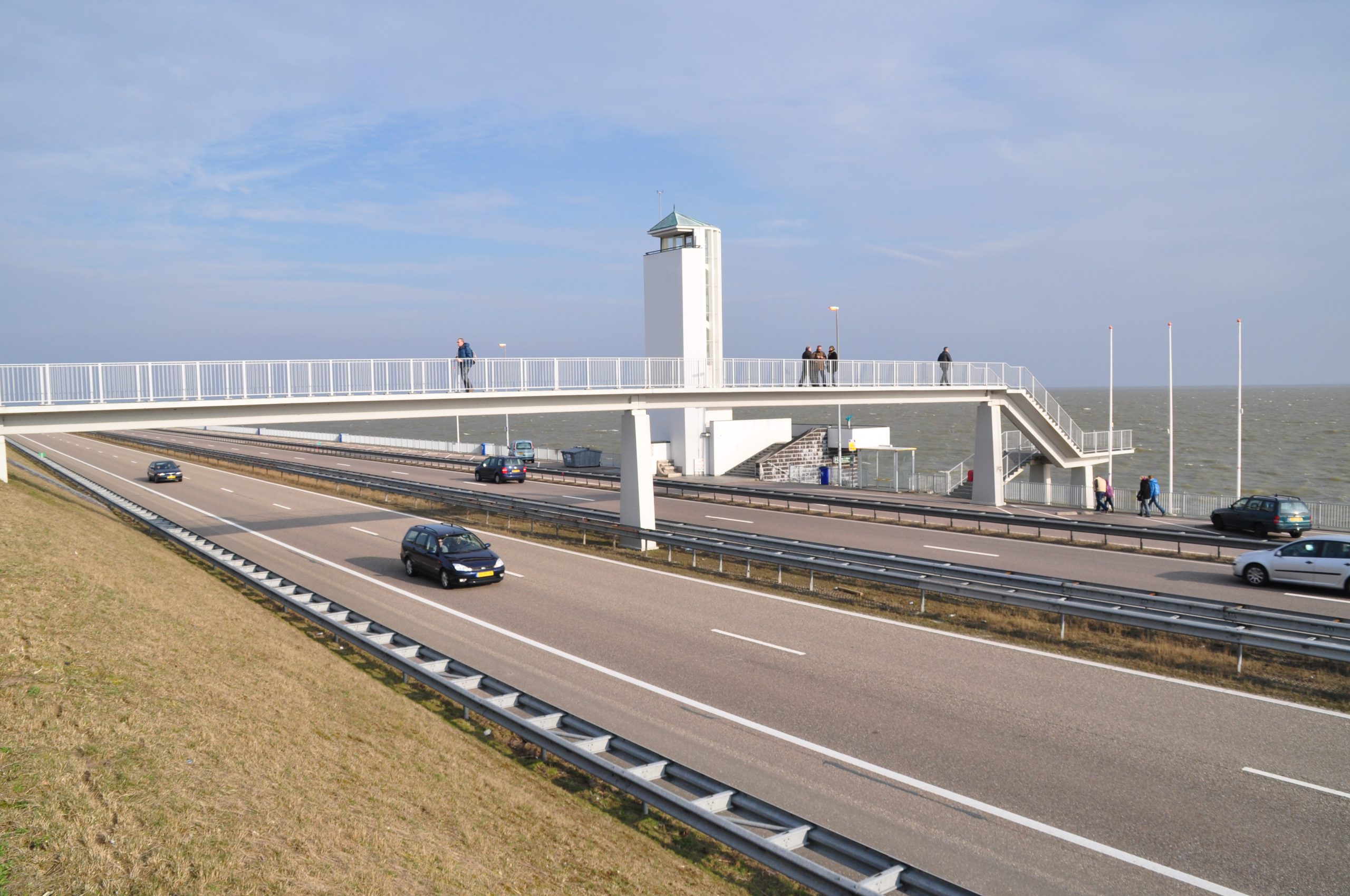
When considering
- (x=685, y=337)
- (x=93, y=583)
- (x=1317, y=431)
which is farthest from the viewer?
(x=1317, y=431)

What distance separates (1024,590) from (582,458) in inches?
1575

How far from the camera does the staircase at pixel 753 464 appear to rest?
166 ft

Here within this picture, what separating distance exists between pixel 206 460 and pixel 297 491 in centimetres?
2267

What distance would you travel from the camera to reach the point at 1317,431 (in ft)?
326

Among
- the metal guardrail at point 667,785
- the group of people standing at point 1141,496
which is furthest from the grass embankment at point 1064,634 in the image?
the group of people standing at point 1141,496

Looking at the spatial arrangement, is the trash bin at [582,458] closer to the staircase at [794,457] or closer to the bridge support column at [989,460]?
the staircase at [794,457]

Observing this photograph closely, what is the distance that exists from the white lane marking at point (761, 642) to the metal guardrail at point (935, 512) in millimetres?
14477

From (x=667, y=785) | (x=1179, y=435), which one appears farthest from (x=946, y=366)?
(x=1179, y=435)

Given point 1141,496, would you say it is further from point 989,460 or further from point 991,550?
point 991,550

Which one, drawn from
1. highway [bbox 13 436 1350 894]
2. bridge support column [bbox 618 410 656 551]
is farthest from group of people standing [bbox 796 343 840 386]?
highway [bbox 13 436 1350 894]

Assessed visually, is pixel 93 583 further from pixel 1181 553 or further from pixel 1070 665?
pixel 1181 553

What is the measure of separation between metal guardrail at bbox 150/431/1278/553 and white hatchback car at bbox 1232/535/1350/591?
8.34 ft

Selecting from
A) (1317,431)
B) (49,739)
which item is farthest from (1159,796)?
(1317,431)

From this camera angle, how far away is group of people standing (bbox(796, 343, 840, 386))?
33.6m
